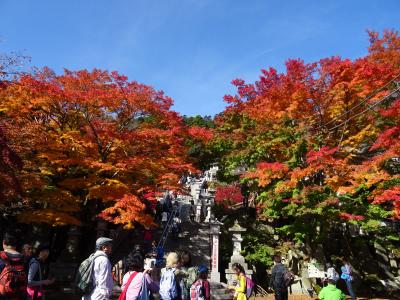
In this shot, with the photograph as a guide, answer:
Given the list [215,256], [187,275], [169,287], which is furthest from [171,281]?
[215,256]

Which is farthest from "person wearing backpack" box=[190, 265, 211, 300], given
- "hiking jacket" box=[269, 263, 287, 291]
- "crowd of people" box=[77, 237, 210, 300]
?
"hiking jacket" box=[269, 263, 287, 291]

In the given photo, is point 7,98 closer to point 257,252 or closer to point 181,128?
point 181,128

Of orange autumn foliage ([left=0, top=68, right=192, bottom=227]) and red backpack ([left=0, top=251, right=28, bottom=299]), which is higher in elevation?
orange autumn foliage ([left=0, top=68, right=192, bottom=227])

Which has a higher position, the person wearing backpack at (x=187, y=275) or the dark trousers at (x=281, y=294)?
the person wearing backpack at (x=187, y=275)

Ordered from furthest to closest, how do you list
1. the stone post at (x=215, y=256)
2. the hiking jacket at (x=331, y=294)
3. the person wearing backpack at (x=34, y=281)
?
the stone post at (x=215, y=256) < the hiking jacket at (x=331, y=294) < the person wearing backpack at (x=34, y=281)

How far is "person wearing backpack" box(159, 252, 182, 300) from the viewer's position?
473cm

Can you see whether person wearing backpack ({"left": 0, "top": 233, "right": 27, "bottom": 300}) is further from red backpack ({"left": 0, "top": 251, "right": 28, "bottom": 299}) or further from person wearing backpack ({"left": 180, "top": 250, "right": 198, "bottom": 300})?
person wearing backpack ({"left": 180, "top": 250, "right": 198, "bottom": 300})

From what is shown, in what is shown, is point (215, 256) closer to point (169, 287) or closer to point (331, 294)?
point (331, 294)

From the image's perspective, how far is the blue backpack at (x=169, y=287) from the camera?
15.5ft

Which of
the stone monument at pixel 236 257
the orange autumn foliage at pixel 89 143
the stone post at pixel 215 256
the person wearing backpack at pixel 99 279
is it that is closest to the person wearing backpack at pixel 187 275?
the person wearing backpack at pixel 99 279

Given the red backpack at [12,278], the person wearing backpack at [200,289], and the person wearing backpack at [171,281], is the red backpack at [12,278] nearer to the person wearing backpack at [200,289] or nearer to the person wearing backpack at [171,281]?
the person wearing backpack at [171,281]

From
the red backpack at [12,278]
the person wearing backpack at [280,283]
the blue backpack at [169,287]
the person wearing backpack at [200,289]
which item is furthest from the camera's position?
the person wearing backpack at [280,283]

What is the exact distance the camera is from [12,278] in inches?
165

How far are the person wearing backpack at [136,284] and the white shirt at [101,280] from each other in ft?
0.69
